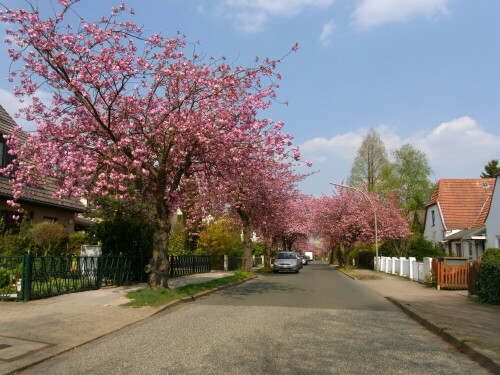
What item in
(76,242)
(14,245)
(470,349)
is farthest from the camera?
(76,242)

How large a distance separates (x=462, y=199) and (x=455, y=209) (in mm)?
1473

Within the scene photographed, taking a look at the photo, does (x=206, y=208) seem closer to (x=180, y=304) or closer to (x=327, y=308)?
(x=180, y=304)

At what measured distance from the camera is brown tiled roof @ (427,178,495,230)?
117 feet

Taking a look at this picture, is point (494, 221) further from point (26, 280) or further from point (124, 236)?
point (26, 280)

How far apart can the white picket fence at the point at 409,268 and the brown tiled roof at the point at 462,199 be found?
5.89 meters

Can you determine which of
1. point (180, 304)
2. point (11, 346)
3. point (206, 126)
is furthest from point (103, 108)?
point (11, 346)

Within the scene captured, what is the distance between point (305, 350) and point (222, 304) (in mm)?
6325

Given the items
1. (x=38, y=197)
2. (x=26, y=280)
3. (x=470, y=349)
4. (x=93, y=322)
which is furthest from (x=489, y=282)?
(x=38, y=197)

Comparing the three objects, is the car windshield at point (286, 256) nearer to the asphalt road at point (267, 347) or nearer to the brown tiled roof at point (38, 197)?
the brown tiled roof at point (38, 197)

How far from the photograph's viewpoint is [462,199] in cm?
3753

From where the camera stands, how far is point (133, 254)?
17.7 metres

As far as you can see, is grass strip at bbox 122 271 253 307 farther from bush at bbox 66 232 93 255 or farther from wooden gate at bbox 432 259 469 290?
wooden gate at bbox 432 259 469 290

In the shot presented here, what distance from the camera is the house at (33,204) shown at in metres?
18.7

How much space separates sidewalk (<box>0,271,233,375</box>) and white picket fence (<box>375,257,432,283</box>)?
1433cm
